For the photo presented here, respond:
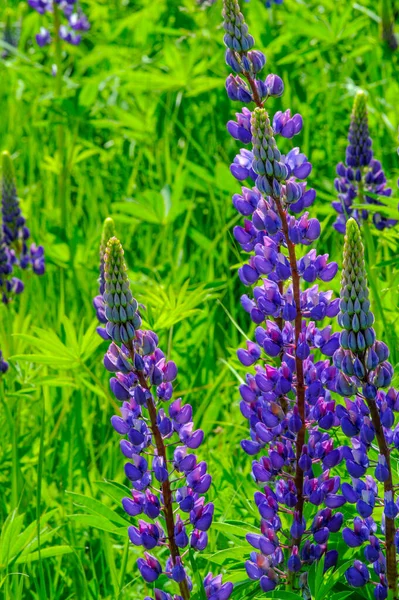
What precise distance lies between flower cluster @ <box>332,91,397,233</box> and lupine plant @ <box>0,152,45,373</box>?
1069 millimetres

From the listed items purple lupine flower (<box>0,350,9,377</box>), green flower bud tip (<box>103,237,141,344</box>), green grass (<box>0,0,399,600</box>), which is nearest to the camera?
green flower bud tip (<box>103,237,141,344</box>)

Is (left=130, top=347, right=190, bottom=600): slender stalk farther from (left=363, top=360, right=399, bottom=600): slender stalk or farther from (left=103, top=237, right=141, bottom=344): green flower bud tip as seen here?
(left=363, top=360, right=399, bottom=600): slender stalk

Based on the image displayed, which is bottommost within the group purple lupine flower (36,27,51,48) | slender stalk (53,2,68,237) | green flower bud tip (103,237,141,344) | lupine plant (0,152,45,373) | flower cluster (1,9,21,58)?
green flower bud tip (103,237,141,344)

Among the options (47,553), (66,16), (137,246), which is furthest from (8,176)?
(47,553)

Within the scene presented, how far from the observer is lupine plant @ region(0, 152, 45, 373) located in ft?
10.6

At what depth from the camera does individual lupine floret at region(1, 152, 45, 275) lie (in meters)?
3.34

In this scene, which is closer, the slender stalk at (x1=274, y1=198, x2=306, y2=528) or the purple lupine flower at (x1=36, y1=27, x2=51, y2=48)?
the slender stalk at (x1=274, y1=198, x2=306, y2=528)

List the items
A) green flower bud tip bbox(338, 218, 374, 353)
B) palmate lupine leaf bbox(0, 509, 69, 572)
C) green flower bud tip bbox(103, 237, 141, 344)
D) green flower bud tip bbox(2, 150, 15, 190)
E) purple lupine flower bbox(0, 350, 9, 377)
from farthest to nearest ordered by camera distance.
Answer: green flower bud tip bbox(2, 150, 15, 190) < purple lupine flower bbox(0, 350, 9, 377) < palmate lupine leaf bbox(0, 509, 69, 572) < green flower bud tip bbox(103, 237, 141, 344) < green flower bud tip bbox(338, 218, 374, 353)

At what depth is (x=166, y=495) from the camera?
1722 mm

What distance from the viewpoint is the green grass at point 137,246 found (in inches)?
92.0

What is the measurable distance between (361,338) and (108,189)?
303cm

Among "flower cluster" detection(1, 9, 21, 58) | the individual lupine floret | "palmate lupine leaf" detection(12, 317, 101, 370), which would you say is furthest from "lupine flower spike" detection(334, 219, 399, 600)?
"flower cluster" detection(1, 9, 21, 58)

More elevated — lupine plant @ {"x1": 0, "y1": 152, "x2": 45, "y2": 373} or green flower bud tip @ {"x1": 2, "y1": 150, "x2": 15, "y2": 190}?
green flower bud tip @ {"x1": 2, "y1": 150, "x2": 15, "y2": 190}

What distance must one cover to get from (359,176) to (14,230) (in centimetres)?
123
